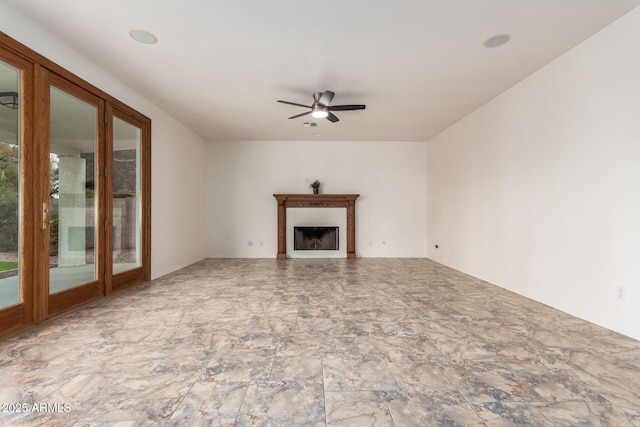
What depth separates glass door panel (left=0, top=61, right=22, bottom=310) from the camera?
245cm

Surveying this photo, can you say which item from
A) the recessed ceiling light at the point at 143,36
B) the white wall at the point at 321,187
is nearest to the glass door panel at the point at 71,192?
the recessed ceiling light at the point at 143,36

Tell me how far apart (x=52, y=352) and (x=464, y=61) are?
4742 mm

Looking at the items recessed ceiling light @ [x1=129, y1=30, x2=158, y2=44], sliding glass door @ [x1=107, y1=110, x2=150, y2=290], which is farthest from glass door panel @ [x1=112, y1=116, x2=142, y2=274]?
recessed ceiling light @ [x1=129, y1=30, x2=158, y2=44]

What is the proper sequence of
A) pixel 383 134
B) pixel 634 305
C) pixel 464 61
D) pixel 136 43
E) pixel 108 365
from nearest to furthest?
pixel 108 365
pixel 634 305
pixel 136 43
pixel 464 61
pixel 383 134

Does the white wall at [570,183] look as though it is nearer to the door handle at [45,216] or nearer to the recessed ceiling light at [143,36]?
the recessed ceiling light at [143,36]

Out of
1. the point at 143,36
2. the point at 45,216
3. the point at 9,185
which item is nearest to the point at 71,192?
the point at 45,216

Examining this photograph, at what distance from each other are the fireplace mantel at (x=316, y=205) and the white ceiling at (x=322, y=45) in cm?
251

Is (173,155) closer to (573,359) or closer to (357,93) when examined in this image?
(357,93)

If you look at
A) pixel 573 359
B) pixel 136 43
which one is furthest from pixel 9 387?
pixel 573 359

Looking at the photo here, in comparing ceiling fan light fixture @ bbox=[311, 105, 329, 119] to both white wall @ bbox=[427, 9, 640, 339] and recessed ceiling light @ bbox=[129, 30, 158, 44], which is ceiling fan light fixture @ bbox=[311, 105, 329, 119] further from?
white wall @ bbox=[427, 9, 640, 339]

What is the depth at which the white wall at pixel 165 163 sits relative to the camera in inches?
108

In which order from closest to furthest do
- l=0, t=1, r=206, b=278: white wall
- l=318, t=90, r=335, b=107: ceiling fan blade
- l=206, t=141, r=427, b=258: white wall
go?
l=0, t=1, r=206, b=278: white wall < l=318, t=90, r=335, b=107: ceiling fan blade < l=206, t=141, r=427, b=258: white wall

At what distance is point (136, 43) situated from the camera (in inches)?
117

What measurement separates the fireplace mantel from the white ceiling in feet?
8.23
